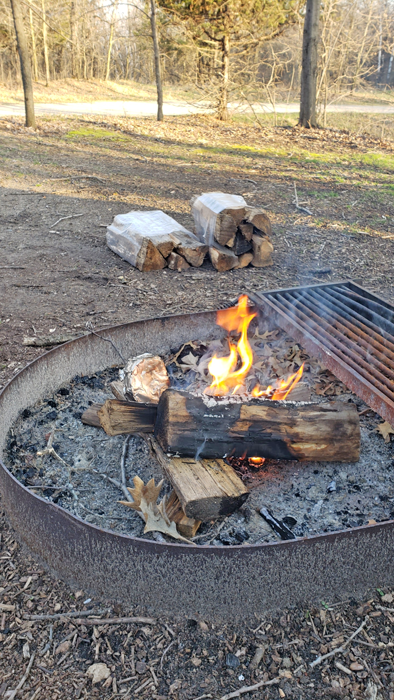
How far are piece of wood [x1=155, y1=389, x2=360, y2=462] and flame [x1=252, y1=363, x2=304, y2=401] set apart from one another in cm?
36

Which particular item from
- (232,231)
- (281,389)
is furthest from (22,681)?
(232,231)

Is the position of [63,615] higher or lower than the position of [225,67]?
lower

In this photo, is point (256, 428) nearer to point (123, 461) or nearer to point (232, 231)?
point (123, 461)

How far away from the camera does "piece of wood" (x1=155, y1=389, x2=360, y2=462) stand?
2486 millimetres

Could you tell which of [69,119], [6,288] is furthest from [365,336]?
[69,119]

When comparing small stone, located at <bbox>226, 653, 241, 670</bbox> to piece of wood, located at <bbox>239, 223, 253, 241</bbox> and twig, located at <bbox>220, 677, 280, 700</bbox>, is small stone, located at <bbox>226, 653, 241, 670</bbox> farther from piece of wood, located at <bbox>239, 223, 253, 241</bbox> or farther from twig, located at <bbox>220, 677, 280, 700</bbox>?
piece of wood, located at <bbox>239, 223, 253, 241</bbox>

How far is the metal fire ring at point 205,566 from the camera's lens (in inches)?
78.1

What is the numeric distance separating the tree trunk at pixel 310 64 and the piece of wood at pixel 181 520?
13.7 meters

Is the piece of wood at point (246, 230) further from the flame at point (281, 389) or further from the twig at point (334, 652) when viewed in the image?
the twig at point (334, 652)

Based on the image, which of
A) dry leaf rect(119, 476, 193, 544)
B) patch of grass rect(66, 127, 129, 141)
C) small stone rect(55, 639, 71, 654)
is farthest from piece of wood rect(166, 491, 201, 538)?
patch of grass rect(66, 127, 129, 141)

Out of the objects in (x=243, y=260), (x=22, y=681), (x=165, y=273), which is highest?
(x=243, y=260)

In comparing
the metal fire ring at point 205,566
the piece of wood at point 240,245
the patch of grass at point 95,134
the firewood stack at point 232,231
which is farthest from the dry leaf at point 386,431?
the patch of grass at point 95,134

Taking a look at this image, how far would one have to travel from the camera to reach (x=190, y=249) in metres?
5.62

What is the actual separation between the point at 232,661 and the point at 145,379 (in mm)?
1648
